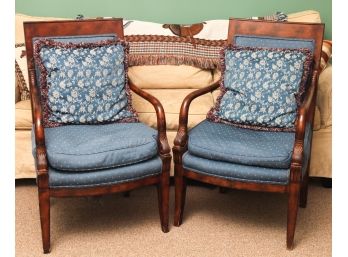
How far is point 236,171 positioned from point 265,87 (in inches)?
18.0

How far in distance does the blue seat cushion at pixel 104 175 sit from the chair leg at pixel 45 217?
6 cm

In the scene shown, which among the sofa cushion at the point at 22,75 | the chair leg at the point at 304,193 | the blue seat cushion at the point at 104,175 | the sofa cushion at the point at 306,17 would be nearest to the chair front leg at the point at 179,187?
the blue seat cushion at the point at 104,175

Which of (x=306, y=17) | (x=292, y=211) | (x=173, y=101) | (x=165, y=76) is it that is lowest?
(x=292, y=211)

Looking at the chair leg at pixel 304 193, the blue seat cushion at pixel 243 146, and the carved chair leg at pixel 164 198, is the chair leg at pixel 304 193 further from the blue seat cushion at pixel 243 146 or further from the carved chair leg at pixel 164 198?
the carved chair leg at pixel 164 198

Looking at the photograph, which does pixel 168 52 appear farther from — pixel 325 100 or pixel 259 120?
pixel 325 100

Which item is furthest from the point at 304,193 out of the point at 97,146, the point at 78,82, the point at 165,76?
the point at 78,82

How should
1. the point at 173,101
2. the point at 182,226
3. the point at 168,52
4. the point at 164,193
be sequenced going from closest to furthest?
the point at 164,193
the point at 182,226
the point at 173,101
the point at 168,52

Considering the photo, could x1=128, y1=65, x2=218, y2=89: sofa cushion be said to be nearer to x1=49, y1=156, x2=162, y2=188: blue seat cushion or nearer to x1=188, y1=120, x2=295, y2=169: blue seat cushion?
x1=188, y1=120, x2=295, y2=169: blue seat cushion

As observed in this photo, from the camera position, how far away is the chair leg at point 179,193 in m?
2.32

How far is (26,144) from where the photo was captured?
268cm

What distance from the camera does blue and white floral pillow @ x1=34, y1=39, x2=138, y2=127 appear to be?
2.31 metres

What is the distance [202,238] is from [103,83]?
2.83 ft

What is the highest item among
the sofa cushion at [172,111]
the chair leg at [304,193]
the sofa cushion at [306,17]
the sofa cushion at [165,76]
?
the sofa cushion at [306,17]

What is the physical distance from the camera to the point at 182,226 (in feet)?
7.90
